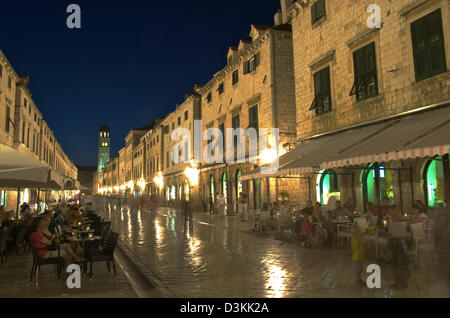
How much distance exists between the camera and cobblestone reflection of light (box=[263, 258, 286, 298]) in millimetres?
5434

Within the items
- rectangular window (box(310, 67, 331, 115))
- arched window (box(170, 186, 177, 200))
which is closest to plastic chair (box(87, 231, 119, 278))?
rectangular window (box(310, 67, 331, 115))

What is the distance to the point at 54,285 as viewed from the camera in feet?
21.0

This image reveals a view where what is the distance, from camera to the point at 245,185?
829 inches

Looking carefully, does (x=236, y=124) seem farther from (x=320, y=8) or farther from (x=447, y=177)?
(x=447, y=177)

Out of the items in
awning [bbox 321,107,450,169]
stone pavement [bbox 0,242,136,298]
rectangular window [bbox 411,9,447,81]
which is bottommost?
stone pavement [bbox 0,242,136,298]

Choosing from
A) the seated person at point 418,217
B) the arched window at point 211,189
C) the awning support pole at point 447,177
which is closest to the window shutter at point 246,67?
the arched window at point 211,189

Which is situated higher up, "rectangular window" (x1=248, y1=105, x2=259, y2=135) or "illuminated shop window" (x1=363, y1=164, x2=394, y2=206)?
"rectangular window" (x1=248, y1=105, x2=259, y2=135)

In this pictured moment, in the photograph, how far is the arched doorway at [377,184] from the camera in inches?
453

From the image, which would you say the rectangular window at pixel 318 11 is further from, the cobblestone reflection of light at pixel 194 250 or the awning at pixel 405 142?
the cobblestone reflection of light at pixel 194 250

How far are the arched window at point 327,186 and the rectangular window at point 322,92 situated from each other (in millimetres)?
2659

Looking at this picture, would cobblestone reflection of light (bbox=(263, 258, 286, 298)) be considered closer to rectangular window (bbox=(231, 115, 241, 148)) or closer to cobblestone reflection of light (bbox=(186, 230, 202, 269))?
cobblestone reflection of light (bbox=(186, 230, 202, 269))

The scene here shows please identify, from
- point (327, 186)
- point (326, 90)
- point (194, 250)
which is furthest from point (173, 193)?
point (194, 250)

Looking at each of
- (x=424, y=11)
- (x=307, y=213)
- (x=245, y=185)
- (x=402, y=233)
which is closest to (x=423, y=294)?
(x=402, y=233)

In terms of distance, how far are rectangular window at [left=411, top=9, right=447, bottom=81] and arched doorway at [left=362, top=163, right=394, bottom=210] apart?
324 cm
